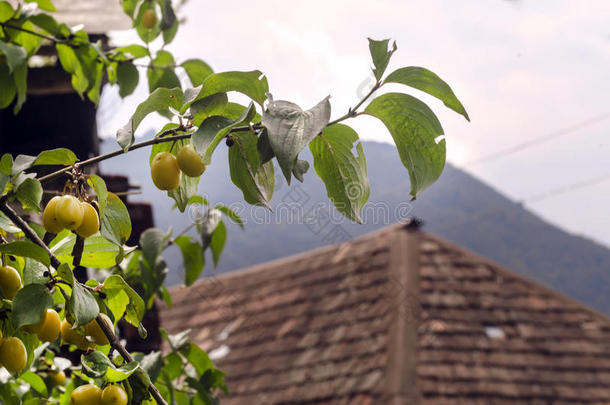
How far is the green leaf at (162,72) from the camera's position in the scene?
64.1 inches

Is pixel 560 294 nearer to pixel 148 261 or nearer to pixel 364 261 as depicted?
pixel 364 261

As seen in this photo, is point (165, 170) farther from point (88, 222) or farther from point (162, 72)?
point (162, 72)

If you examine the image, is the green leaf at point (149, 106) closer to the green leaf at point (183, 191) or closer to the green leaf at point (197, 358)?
the green leaf at point (183, 191)

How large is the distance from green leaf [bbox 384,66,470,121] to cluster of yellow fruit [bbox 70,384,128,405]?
0.45m

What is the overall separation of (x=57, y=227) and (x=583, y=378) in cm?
443

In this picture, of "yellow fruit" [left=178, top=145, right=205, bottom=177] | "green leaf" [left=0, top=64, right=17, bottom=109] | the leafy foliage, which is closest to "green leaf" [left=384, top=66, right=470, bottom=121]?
the leafy foliage

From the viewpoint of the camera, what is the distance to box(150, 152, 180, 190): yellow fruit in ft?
2.40

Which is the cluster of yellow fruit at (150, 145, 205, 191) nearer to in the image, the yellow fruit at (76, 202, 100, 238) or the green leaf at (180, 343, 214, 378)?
the yellow fruit at (76, 202, 100, 238)

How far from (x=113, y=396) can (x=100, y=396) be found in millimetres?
21

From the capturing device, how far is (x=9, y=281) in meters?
0.74

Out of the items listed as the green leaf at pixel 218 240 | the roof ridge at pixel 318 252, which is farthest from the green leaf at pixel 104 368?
the roof ridge at pixel 318 252

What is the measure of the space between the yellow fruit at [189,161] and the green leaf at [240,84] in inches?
2.6

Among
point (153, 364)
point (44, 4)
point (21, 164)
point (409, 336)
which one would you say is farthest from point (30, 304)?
point (409, 336)

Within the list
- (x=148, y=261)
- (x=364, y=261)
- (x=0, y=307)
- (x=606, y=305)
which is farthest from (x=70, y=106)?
(x=606, y=305)
